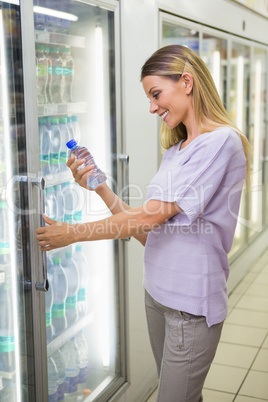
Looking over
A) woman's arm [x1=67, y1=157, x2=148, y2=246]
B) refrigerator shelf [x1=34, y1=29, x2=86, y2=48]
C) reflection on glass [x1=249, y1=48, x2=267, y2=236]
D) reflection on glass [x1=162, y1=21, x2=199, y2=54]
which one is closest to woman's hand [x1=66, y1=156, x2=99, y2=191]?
woman's arm [x1=67, y1=157, x2=148, y2=246]

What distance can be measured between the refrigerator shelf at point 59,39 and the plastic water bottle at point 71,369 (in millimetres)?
1397

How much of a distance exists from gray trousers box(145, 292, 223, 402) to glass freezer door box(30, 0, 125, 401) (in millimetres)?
652

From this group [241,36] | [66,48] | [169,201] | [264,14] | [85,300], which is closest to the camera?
[169,201]

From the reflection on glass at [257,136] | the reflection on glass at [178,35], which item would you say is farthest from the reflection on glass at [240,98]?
the reflection on glass at [178,35]

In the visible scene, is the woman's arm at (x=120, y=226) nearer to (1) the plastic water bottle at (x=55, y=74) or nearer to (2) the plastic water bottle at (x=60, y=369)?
(1) the plastic water bottle at (x=55, y=74)

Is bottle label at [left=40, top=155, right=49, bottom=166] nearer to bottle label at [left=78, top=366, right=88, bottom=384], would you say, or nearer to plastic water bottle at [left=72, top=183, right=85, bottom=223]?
plastic water bottle at [left=72, top=183, right=85, bottom=223]

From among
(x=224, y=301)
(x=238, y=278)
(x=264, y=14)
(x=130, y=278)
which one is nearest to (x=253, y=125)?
(x=264, y=14)

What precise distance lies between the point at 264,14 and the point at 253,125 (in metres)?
1.09

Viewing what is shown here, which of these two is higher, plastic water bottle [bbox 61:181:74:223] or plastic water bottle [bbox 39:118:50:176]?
plastic water bottle [bbox 39:118:50:176]

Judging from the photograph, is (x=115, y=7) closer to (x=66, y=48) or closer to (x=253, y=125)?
(x=66, y=48)

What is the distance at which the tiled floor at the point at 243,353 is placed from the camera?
10.4 ft

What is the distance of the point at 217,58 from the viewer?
4.50m

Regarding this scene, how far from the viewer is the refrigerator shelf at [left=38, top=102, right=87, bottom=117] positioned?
2225 mm

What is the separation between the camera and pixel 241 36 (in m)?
4.90
